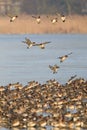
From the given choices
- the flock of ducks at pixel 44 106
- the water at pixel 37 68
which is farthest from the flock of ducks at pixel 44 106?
the water at pixel 37 68

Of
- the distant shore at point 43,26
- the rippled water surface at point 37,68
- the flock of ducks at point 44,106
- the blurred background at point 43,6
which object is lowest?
the flock of ducks at point 44,106

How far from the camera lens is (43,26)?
55594mm

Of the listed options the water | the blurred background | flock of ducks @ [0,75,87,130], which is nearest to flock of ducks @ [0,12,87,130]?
flock of ducks @ [0,75,87,130]

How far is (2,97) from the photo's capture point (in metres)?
23.3

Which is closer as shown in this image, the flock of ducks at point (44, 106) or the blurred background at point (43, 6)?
the flock of ducks at point (44, 106)

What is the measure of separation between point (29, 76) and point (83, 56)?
10234mm

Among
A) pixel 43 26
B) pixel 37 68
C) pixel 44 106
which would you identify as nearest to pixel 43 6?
pixel 43 26

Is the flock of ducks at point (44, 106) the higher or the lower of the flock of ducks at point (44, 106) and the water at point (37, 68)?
the lower

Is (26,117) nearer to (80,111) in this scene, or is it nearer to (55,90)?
(80,111)

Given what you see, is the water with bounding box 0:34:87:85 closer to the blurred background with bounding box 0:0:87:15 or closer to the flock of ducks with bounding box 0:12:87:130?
the flock of ducks with bounding box 0:12:87:130

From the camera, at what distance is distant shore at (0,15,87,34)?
53.2 m

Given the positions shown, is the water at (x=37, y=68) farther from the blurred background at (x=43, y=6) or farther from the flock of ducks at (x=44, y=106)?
the blurred background at (x=43, y=6)

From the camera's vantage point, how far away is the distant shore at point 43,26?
53.2m

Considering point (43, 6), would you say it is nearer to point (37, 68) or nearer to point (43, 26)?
point (43, 26)
